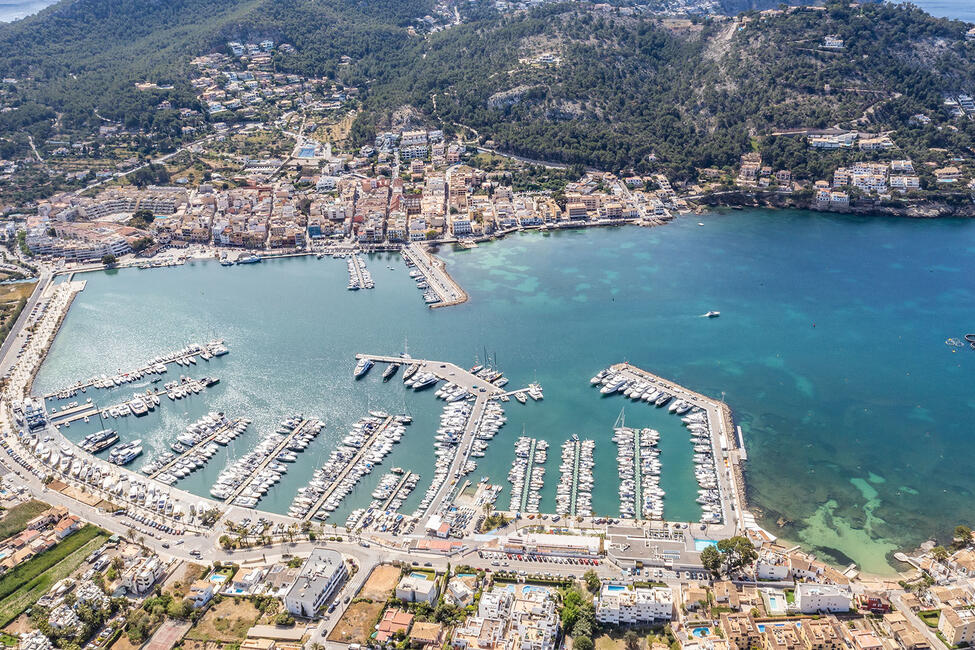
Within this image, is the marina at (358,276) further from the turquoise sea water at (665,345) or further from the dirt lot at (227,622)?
the dirt lot at (227,622)

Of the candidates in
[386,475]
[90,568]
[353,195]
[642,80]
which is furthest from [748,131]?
[90,568]

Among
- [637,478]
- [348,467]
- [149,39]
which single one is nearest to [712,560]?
[637,478]

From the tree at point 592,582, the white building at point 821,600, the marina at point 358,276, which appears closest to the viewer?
the white building at point 821,600

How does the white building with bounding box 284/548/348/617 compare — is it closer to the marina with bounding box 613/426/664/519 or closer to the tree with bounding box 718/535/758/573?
the marina with bounding box 613/426/664/519

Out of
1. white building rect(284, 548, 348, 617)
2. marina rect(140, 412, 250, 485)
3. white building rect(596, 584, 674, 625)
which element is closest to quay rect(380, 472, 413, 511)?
white building rect(284, 548, 348, 617)

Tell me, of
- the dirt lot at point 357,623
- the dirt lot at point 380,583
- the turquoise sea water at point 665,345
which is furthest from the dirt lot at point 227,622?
the turquoise sea water at point 665,345

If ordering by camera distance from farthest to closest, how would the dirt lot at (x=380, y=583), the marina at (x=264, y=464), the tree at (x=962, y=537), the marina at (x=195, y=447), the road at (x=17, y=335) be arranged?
the road at (x=17, y=335), the marina at (x=195, y=447), the marina at (x=264, y=464), the tree at (x=962, y=537), the dirt lot at (x=380, y=583)
